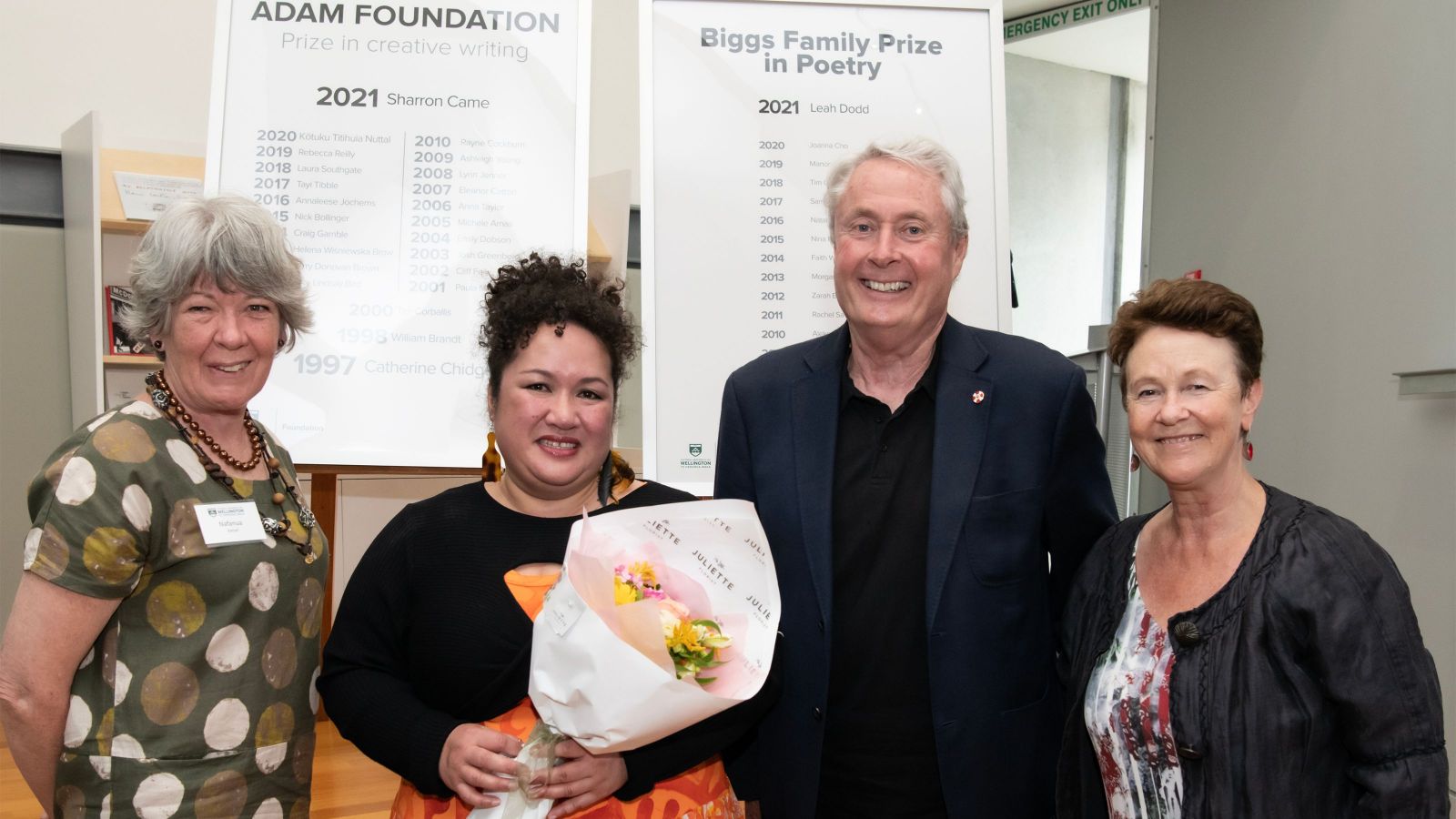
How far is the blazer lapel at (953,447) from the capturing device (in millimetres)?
1862

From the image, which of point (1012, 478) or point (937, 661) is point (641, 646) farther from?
point (1012, 478)

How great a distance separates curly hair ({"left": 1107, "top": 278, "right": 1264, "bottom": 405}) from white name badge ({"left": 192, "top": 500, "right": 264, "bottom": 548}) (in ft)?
4.79

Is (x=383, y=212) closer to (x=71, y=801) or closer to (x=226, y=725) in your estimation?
(x=226, y=725)

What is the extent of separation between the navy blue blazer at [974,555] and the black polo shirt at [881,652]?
0.04 m

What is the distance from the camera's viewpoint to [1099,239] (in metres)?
8.41

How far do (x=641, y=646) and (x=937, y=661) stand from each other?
2.09 feet

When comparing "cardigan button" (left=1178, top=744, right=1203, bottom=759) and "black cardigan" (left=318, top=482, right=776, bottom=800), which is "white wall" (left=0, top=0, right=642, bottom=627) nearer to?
"black cardigan" (left=318, top=482, right=776, bottom=800)

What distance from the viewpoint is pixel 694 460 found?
2848 mm

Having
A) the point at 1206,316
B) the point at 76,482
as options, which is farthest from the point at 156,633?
the point at 1206,316

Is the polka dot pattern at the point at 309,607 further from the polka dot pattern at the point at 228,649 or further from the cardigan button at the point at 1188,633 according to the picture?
the cardigan button at the point at 1188,633

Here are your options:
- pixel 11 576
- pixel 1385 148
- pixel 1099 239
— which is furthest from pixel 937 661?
pixel 1099 239

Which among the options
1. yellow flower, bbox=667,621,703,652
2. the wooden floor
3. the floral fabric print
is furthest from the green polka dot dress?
the wooden floor

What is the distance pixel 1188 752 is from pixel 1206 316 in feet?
2.21

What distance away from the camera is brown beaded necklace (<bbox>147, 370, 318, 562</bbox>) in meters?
1.77
